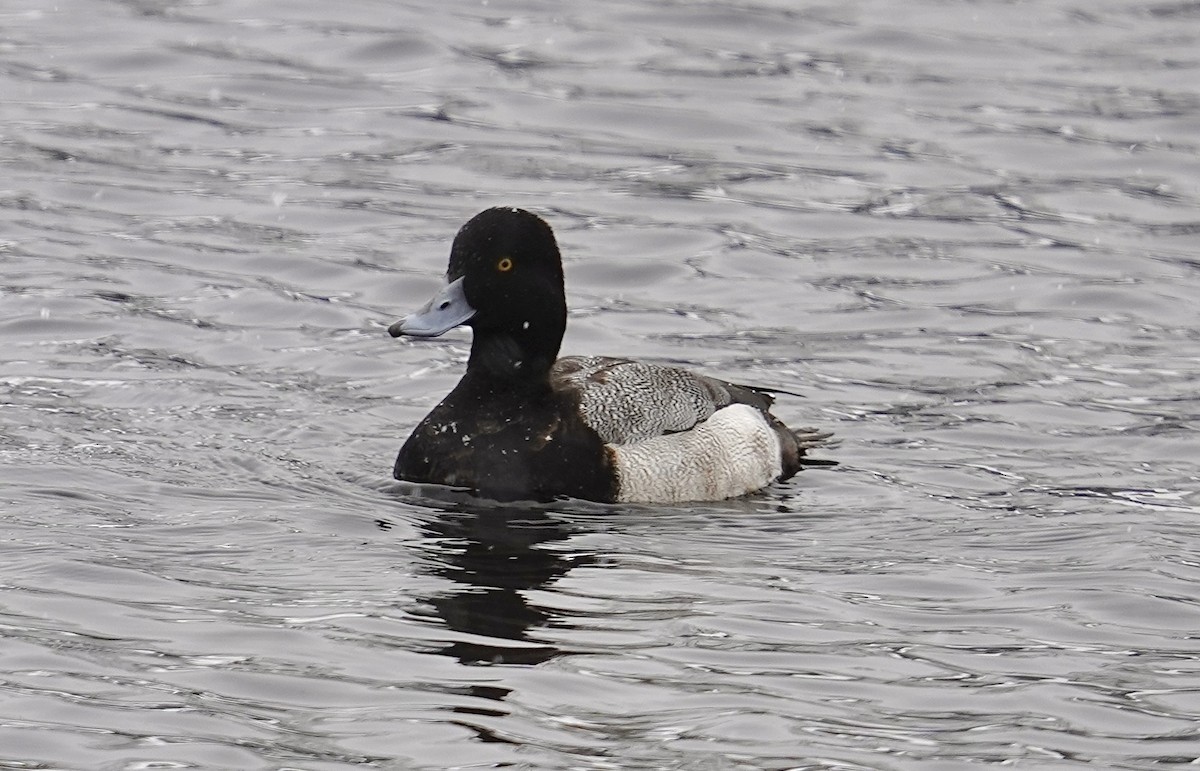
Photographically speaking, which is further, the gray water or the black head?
the black head

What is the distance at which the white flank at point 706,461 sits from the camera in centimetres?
1045

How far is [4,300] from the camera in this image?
1362cm

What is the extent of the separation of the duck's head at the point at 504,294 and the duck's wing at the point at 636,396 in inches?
11.1

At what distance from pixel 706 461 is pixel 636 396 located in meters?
0.46

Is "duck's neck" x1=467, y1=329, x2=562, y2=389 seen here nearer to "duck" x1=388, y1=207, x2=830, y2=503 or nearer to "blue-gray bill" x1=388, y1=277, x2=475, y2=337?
"duck" x1=388, y1=207, x2=830, y2=503

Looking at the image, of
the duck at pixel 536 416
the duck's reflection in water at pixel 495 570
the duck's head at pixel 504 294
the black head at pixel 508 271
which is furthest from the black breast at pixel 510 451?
the black head at pixel 508 271

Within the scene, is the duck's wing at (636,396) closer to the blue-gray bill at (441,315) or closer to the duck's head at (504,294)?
the duck's head at (504,294)

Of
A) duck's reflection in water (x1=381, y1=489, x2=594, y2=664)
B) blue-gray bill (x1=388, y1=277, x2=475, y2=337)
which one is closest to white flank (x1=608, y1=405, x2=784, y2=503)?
duck's reflection in water (x1=381, y1=489, x2=594, y2=664)

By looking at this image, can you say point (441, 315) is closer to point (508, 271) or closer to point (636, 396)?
point (508, 271)

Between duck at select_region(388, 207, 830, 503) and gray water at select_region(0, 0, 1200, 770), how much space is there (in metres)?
0.18

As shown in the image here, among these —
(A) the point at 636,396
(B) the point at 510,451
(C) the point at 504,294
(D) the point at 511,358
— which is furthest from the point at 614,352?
(B) the point at 510,451

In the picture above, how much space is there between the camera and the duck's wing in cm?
1061

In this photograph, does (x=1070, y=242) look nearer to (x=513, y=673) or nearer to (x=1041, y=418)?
(x=1041, y=418)

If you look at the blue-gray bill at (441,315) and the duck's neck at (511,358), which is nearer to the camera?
the blue-gray bill at (441,315)
